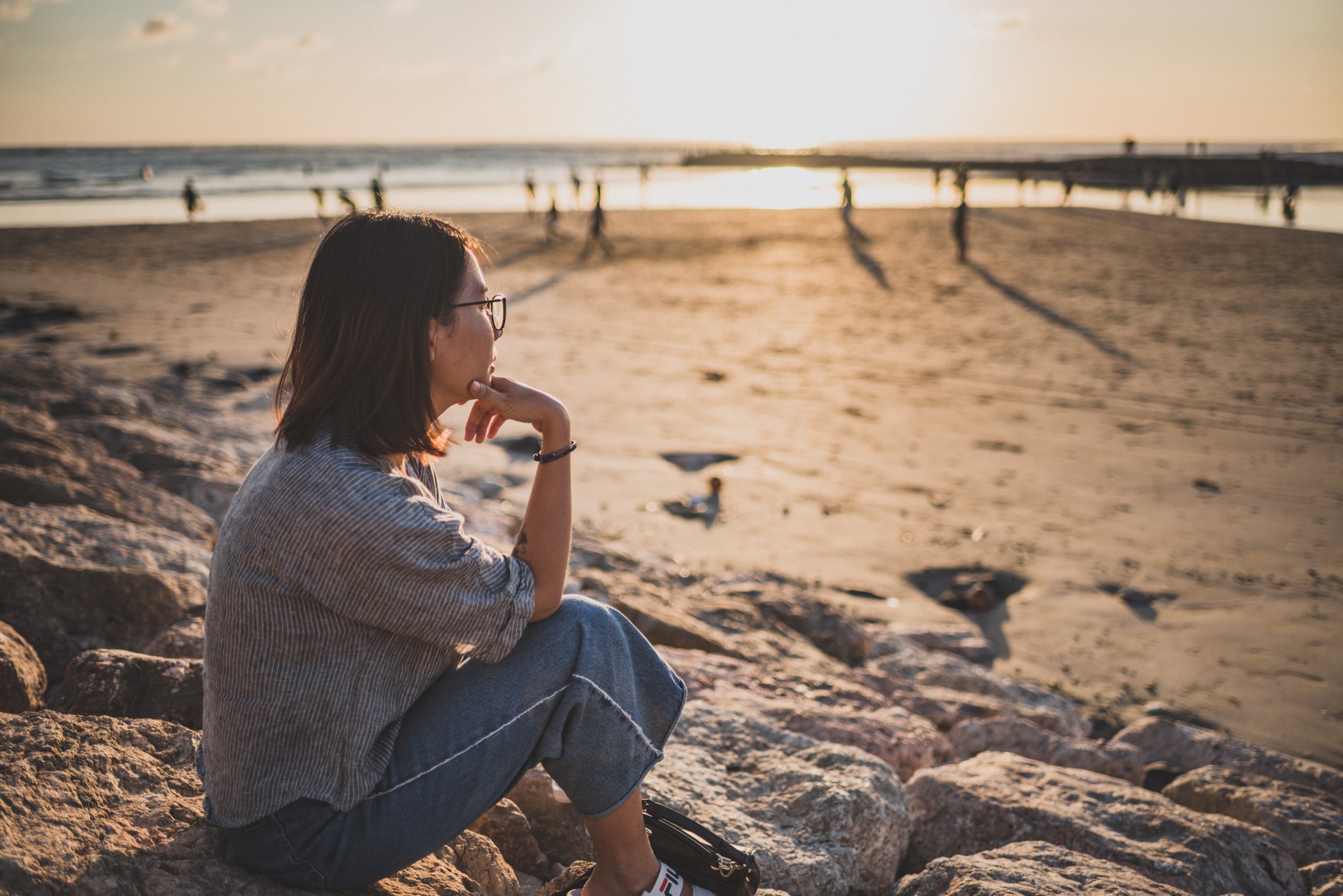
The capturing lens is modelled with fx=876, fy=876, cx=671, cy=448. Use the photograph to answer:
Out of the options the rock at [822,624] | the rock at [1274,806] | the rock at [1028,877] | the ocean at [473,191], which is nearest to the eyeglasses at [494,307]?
the rock at [1028,877]

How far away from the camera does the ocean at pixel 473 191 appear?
30047 millimetres

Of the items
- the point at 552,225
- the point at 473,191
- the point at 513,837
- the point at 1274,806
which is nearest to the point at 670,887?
the point at 513,837

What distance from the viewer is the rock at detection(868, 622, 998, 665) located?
4.88 meters

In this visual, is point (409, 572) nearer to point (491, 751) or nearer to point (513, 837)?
point (491, 751)

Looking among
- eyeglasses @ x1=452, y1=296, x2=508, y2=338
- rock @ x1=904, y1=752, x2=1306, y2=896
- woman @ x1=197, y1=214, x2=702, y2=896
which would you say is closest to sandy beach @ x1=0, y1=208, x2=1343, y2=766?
rock @ x1=904, y1=752, x2=1306, y2=896

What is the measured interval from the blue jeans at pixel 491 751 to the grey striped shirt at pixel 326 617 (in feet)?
0.18

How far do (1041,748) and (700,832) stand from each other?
2.08 metres

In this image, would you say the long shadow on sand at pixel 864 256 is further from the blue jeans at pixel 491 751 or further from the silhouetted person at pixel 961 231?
the blue jeans at pixel 491 751

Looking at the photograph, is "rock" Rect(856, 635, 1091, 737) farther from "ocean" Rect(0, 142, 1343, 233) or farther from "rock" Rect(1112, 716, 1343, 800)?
"ocean" Rect(0, 142, 1343, 233)

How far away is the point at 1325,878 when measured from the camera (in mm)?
2703

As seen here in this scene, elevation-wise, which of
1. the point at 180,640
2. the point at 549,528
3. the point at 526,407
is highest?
the point at 526,407

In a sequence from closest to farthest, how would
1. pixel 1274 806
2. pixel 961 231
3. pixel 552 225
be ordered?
1. pixel 1274 806
2. pixel 961 231
3. pixel 552 225

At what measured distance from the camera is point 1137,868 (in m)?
2.48

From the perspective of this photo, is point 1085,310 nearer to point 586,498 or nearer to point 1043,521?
point 1043,521
